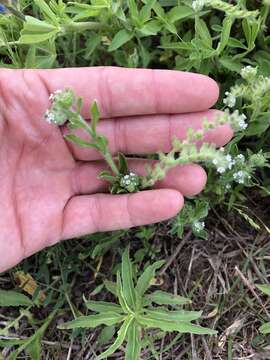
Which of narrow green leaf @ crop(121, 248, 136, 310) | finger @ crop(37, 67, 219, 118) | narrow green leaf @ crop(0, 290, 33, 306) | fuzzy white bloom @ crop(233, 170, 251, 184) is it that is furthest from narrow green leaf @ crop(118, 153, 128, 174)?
narrow green leaf @ crop(0, 290, 33, 306)

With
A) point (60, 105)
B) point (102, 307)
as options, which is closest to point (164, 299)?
point (102, 307)

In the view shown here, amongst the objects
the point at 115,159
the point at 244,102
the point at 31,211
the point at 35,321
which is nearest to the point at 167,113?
the point at 115,159

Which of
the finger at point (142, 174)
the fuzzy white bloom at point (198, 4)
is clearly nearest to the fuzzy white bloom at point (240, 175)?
the finger at point (142, 174)

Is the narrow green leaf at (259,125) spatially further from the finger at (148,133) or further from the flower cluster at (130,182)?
the flower cluster at (130,182)

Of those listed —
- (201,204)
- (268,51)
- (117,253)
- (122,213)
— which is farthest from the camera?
(117,253)

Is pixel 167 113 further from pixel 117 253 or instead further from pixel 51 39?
pixel 117 253

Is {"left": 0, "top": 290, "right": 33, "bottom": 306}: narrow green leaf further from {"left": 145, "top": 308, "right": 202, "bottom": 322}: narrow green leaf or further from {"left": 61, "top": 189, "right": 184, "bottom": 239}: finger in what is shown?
{"left": 145, "top": 308, "right": 202, "bottom": 322}: narrow green leaf

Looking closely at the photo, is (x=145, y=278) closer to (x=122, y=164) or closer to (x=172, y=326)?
(x=172, y=326)
